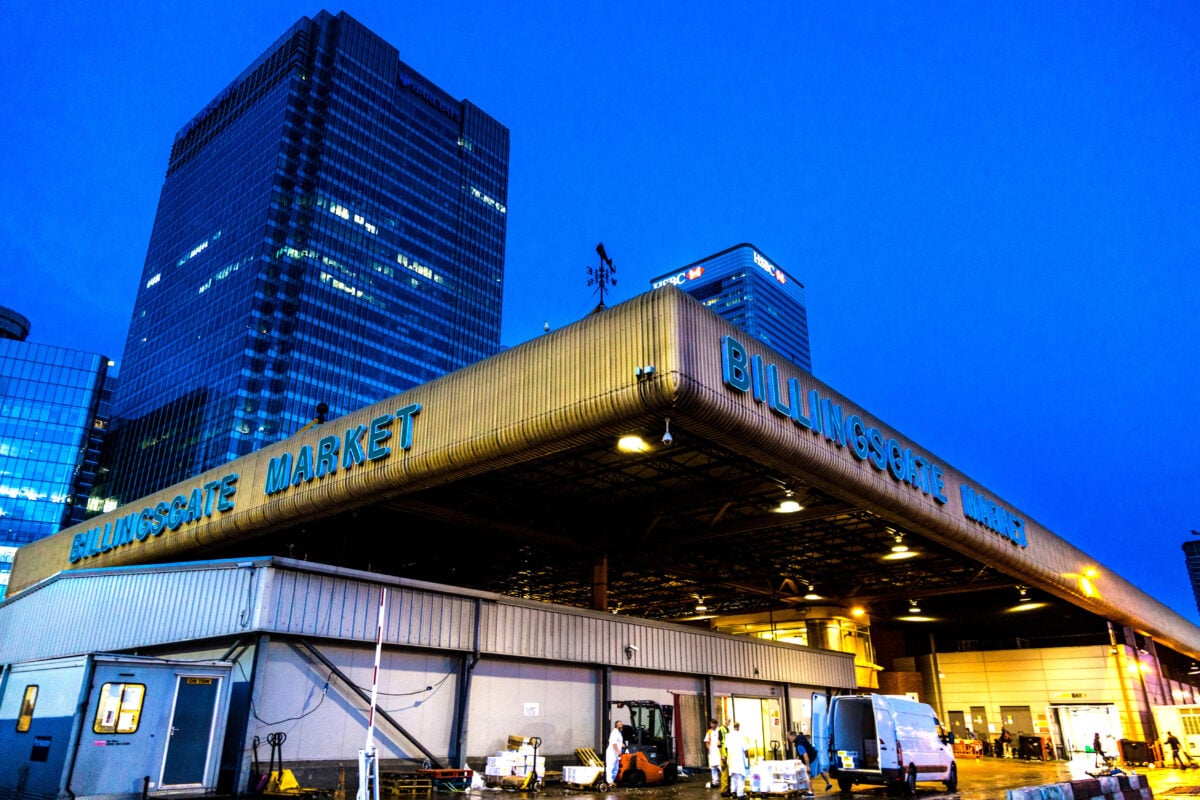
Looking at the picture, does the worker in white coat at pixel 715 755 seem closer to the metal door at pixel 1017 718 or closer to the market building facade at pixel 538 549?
the market building facade at pixel 538 549

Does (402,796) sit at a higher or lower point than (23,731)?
lower

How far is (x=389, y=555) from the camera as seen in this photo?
35781 mm

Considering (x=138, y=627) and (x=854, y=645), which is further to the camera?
(x=854, y=645)

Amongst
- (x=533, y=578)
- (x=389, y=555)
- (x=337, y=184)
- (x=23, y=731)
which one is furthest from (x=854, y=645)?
(x=337, y=184)

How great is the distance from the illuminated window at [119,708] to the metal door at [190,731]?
27.1 inches

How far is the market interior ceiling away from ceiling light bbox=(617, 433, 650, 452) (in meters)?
0.24

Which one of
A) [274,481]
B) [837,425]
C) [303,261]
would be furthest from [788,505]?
[303,261]

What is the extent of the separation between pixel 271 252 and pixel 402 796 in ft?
415

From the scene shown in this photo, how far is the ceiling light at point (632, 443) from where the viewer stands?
18938 mm

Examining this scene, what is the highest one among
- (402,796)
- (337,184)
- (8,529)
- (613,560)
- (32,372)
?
(337,184)

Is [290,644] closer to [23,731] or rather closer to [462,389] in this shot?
[23,731]

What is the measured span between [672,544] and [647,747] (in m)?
8.87

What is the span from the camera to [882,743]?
20016 millimetres

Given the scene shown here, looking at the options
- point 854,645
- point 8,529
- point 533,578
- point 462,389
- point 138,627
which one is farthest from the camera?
point 8,529
